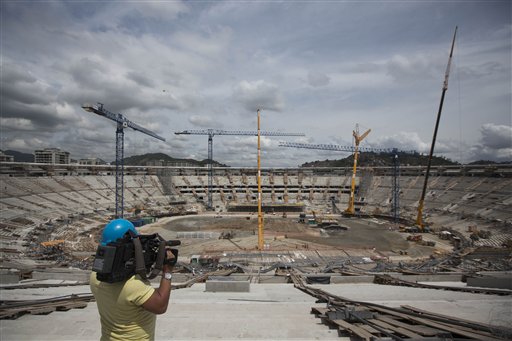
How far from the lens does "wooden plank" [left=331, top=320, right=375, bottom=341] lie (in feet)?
12.2

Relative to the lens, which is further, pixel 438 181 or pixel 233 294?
pixel 438 181

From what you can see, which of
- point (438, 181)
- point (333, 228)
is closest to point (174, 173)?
point (333, 228)

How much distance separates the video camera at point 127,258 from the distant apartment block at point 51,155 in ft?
500

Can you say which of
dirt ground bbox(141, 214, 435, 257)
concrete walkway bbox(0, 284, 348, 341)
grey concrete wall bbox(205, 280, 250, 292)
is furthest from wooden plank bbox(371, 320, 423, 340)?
dirt ground bbox(141, 214, 435, 257)

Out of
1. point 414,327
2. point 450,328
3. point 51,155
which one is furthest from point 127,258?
point 51,155

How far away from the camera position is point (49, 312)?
17.4 feet

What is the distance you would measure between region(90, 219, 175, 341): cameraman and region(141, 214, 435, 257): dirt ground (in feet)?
95.1

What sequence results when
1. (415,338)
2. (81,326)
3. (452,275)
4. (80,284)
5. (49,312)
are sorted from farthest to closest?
1. (452,275)
2. (80,284)
3. (49,312)
4. (81,326)
5. (415,338)

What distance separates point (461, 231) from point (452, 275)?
31.8 meters

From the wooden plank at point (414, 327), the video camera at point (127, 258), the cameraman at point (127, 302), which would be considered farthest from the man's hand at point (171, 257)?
the wooden plank at point (414, 327)

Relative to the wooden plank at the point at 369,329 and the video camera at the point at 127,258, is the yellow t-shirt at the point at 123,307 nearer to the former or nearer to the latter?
the video camera at the point at 127,258

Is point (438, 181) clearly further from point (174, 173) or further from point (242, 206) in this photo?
point (174, 173)

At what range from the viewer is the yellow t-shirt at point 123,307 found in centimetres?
205

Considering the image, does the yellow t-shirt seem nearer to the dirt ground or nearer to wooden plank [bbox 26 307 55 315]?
wooden plank [bbox 26 307 55 315]
